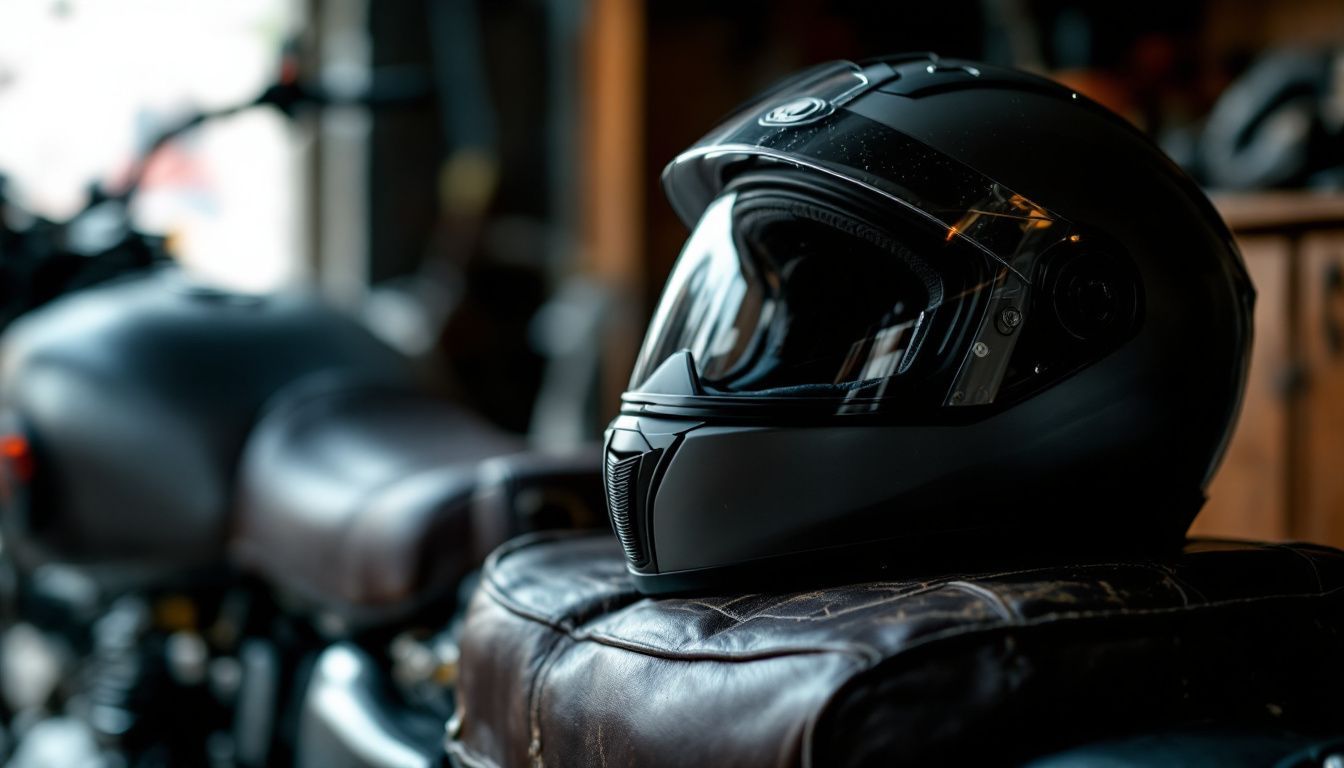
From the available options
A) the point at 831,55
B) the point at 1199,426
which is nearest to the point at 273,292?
the point at 1199,426

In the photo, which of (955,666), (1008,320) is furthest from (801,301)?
(955,666)

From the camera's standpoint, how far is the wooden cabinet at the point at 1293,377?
133cm

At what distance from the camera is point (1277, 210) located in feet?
4.40

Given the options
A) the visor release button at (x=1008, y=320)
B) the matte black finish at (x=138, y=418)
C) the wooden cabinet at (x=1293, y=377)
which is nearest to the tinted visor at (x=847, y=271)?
the visor release button at (x=1008, y=320)

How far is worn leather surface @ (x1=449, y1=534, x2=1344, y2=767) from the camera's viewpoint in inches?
18.5

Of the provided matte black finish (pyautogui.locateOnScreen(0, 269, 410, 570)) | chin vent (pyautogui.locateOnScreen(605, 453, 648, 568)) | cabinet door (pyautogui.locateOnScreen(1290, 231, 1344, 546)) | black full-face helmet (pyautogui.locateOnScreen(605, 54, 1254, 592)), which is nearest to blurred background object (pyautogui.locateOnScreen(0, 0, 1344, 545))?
cabinet door (pyautogui.locateOnScreen(1290, 231, 1344, 546))

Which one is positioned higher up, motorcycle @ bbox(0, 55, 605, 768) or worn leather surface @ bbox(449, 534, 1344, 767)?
worn leather surface @ bbox(449, 534, 1344, 767)

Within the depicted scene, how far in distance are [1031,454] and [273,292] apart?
3.74 feet

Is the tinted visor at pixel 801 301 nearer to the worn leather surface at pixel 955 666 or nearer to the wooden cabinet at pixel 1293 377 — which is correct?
the worn leather surface at pixel 955 666

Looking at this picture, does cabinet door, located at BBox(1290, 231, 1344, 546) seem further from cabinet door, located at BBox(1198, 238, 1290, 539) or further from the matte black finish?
the matte black finish

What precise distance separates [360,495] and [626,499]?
532mm

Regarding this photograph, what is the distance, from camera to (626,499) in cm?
72

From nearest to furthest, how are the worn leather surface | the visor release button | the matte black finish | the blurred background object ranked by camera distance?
the worn leather surface → the visor release button → the matte black finish → the blurred background object

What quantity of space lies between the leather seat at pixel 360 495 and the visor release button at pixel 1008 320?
598mm
